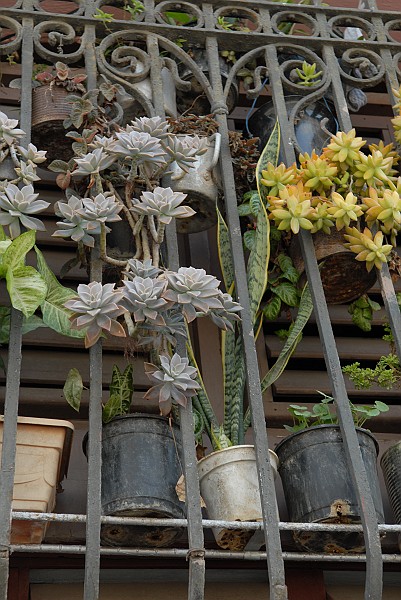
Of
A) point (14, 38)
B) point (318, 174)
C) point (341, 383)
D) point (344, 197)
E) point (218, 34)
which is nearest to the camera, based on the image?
point (341, 383)

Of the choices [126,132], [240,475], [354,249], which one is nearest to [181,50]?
[126,132]

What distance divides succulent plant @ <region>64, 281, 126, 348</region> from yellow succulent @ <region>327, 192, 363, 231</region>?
3.10ft

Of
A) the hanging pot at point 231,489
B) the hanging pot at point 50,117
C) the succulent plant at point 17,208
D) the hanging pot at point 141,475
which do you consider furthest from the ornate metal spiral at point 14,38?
the hanging pot at point 231,489

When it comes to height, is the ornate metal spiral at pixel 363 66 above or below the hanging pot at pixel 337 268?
above

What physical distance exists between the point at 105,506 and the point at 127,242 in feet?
3.56

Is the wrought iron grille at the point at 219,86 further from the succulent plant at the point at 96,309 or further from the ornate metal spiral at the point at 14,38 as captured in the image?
the succulent plant at the point at 96,309

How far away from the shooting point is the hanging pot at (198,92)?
14.8 feet

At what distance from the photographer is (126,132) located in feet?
12.0

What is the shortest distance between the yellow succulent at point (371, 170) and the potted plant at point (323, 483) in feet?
3.10

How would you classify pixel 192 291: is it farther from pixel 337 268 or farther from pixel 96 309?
pixel 337 268

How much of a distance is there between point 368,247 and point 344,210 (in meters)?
0.16

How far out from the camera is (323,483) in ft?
11.1

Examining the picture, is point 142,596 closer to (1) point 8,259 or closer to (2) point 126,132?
(1) point 8,259

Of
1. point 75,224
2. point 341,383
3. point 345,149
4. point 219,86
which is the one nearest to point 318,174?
point 345,149
